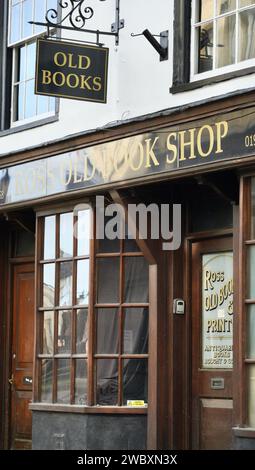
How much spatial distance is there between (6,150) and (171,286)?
10.3 ft

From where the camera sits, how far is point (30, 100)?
1333 centimetres

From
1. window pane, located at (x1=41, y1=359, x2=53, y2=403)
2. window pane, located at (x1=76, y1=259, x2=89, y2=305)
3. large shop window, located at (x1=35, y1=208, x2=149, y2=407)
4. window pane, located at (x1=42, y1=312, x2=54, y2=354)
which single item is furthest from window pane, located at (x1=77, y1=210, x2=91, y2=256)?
window pane, located at (x1=41, y1=359, x2=53, y2=403)

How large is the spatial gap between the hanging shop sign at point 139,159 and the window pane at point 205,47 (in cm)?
70

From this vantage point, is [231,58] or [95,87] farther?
[95,87]

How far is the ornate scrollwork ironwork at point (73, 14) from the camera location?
1166 cm

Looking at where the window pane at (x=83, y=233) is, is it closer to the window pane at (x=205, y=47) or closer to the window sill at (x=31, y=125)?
the window sill at (x=31, y=125)

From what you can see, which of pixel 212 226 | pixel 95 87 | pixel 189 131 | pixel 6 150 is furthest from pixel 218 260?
pixel 6 150

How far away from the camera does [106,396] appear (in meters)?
11.5

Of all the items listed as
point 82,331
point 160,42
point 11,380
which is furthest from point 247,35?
point 11,380

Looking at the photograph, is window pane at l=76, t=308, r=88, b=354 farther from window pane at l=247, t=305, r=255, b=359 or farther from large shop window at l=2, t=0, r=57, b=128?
large shop window at l=2, t=0, r=57, b=128

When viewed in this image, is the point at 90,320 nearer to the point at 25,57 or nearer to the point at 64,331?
the point at 64,331

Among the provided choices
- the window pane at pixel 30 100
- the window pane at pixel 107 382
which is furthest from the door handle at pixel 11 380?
the window pane at pixel 30 100

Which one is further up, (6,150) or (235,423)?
(6,150)
